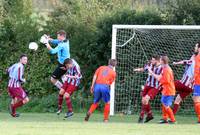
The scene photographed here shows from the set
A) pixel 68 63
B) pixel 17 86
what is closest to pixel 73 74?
pixel 68 63

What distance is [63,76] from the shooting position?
20391 mm

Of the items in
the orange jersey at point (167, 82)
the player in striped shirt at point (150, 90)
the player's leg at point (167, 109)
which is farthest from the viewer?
the player in striped shirt at point (150, 90)

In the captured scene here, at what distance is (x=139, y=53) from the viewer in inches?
908

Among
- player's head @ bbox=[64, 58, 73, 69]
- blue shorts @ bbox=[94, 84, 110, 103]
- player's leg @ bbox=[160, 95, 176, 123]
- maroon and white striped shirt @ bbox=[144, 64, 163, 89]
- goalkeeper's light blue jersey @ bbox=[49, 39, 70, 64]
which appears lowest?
player's leg @ bbox=[160, 95, 176, 123]

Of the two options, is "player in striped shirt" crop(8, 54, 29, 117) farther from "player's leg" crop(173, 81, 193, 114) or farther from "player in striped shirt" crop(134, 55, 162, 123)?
"player's leg" crop(173, 81, 193, 114)

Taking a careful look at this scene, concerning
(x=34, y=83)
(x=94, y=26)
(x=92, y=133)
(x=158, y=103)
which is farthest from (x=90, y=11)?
(x=92, y=133)

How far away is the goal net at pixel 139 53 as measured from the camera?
22.6 meters

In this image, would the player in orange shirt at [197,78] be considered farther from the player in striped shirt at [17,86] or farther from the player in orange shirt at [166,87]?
the player in striped shirt at [17,86]

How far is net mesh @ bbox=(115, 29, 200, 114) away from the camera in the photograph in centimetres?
2269

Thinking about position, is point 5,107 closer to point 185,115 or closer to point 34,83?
→ point 34,83

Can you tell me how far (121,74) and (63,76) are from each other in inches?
127

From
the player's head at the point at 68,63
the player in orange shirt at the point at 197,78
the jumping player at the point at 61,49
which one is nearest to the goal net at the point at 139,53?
the jumping player at the point at 61,49

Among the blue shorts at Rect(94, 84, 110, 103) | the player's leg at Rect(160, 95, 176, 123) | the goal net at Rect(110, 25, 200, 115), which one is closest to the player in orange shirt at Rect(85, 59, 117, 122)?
the blue shorts at Rect(94, 84, 110, 103)

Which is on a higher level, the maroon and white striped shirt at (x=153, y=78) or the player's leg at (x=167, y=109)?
the maroon and white striped shirt at (x=153, y=78)
